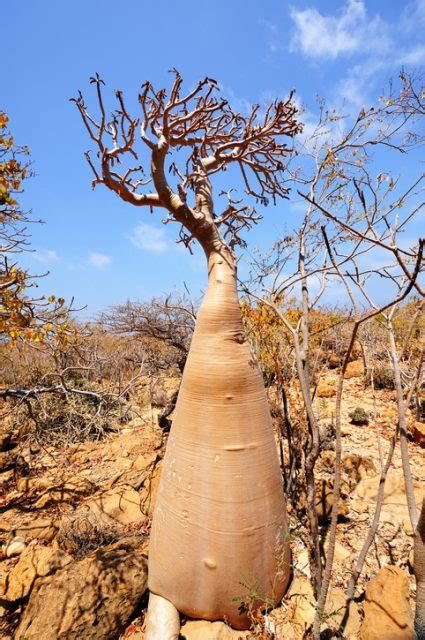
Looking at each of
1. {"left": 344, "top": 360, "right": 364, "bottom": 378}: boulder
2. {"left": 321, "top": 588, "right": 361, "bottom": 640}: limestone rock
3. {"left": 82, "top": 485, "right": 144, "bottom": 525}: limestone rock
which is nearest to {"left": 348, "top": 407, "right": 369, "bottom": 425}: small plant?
{"left": 344, "top": 360, "right": 364, "bottom": 378}: boulder

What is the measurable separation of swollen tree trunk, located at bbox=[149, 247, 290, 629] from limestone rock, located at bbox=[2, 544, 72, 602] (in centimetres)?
92

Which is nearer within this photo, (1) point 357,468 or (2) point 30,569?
(2) point 30,569

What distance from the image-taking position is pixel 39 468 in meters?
4.96

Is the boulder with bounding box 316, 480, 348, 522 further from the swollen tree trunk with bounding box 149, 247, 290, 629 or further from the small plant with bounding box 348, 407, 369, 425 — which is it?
the small plant with bounding box 348, 407, 369, 425

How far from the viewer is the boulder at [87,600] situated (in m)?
1.84

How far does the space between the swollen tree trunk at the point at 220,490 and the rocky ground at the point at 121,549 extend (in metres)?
0.23

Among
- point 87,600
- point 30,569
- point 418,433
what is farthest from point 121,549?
point 418,433

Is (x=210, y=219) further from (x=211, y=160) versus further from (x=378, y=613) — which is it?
(x=378, y=613)

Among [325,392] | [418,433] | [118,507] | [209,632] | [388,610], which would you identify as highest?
[325,392]

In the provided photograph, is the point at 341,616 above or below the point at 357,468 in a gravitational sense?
below

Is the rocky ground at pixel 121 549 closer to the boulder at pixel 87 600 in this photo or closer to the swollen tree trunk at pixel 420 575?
the boulder at pixel 87 600

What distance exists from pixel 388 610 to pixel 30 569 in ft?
8.45

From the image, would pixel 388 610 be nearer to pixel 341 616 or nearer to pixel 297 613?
pixel 341 616

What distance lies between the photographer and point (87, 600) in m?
1.94
